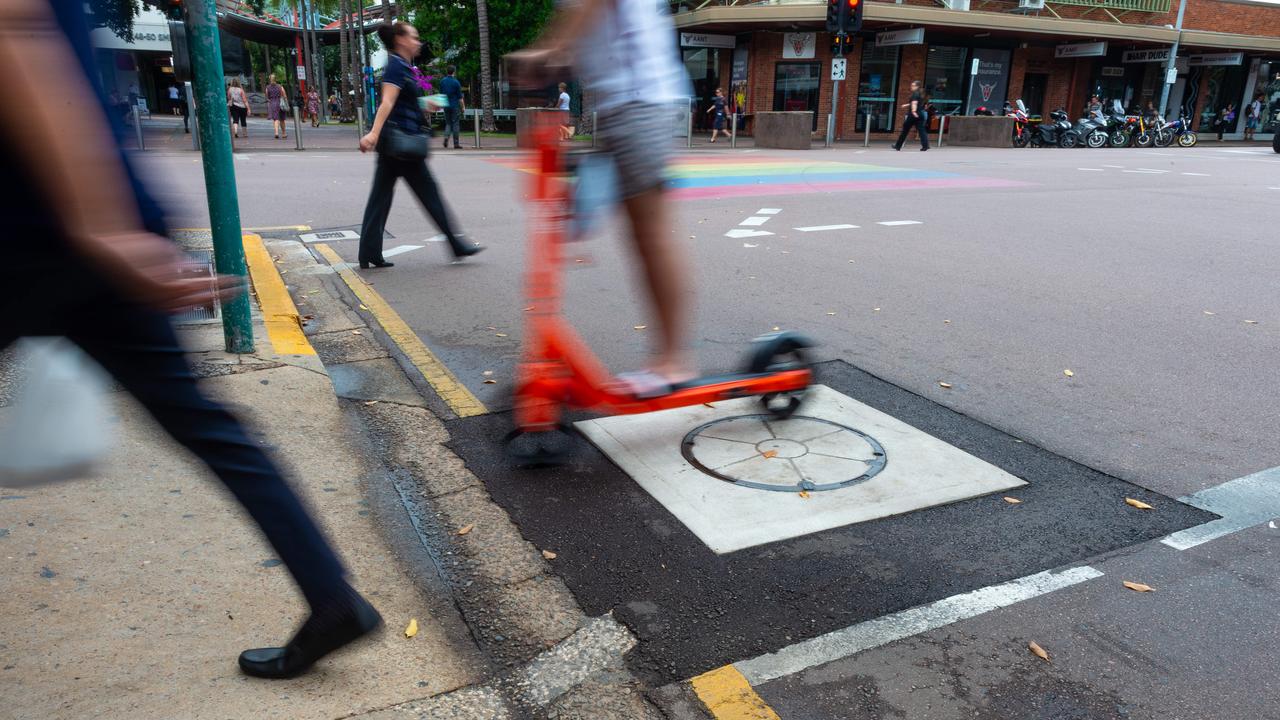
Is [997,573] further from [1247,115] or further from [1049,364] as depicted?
[1247,115]

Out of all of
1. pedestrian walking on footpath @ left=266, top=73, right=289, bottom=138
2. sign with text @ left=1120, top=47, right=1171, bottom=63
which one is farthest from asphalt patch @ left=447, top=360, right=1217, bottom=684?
sign with text @ left=1120, top=47, right=1171, bottom=63

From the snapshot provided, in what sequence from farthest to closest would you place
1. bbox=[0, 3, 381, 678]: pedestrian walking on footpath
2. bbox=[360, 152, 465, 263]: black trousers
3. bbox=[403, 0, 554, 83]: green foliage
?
bbox=[403, 0, 554, 83]: green foliage, bbox=[360, 152, 465, 263]: black trousers, bbox=[0, 3, 381, 678]: pedestrian walking on footpath

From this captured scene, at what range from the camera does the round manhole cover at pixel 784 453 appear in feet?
11.0

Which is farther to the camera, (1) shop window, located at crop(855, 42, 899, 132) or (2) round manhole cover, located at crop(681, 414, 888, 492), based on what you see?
(1) shop window, located at crop(855, 42, 899, 132)

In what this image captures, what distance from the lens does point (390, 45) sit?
22.5 feet

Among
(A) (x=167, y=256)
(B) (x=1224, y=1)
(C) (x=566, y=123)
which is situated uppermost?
(B) (x=1224, y=1)

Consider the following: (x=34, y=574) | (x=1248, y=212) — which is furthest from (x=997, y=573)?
(x=1248, y=212)

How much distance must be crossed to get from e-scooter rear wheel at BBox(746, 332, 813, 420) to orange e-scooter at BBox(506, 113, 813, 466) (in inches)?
3.1

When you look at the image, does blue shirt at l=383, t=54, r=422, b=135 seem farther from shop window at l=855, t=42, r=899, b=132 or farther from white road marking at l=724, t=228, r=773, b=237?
shop window at l=855, t=42, r=899, b=132

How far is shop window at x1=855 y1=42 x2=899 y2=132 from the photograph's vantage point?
1268 inches

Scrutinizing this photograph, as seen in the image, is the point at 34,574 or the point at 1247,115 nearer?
the point at 34,574

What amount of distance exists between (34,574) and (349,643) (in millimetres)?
1095

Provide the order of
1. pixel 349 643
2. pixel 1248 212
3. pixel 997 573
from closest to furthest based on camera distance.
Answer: pixel 349 643
pixel 997 573
pixel 1248 212

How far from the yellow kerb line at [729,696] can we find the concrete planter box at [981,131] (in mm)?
28901
